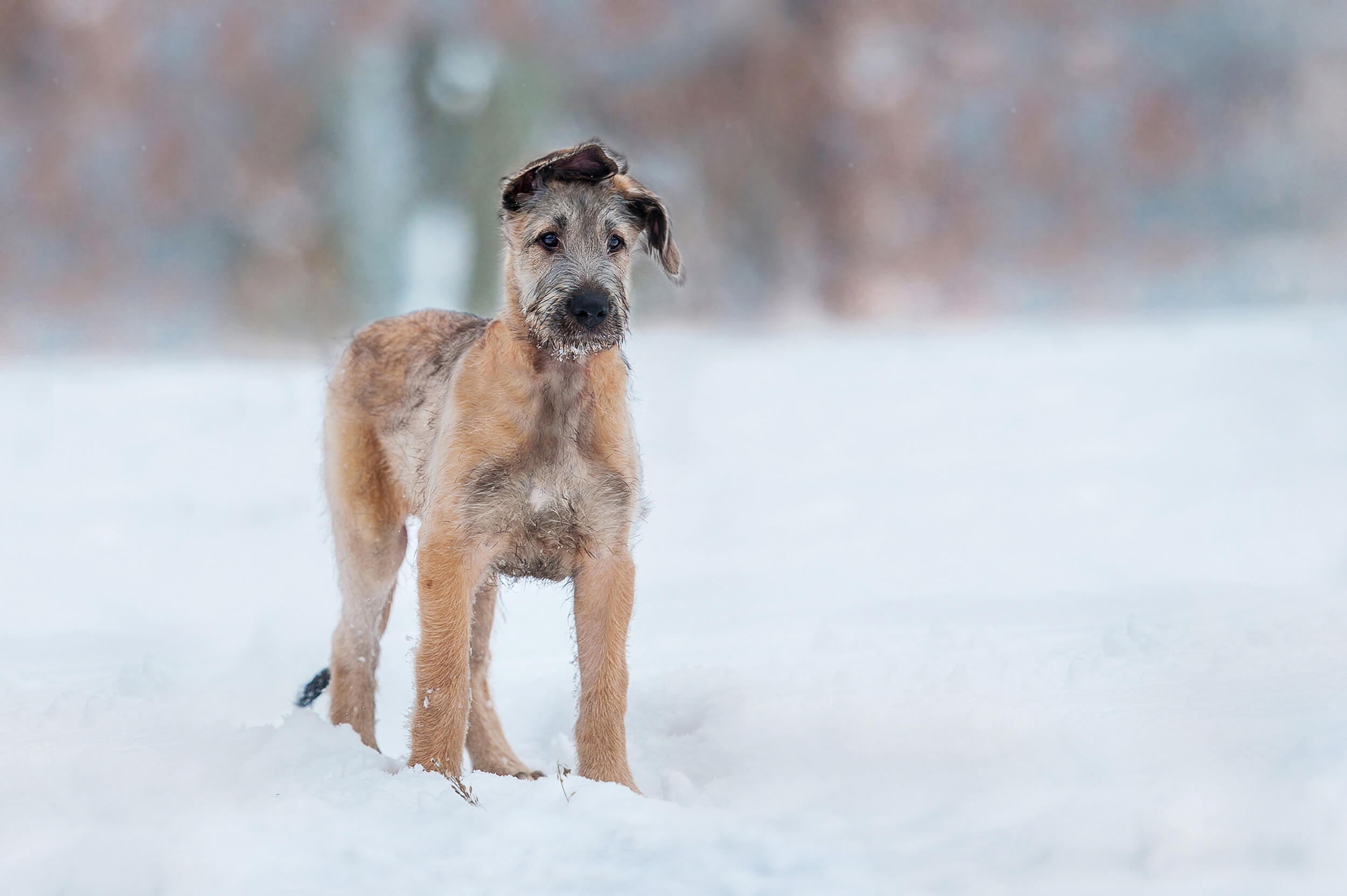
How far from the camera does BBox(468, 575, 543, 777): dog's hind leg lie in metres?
5.36

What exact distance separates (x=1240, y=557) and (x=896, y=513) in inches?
118

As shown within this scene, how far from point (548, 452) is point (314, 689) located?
87.0 inches

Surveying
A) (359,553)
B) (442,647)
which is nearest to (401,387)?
(359,553)

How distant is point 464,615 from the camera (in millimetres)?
4543

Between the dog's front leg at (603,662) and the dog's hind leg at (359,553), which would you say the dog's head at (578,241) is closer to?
the dog's front leg at (603,662)

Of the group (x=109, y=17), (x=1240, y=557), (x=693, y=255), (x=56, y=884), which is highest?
(x=109, y=17)

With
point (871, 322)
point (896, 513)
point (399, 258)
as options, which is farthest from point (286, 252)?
point (896, 513)

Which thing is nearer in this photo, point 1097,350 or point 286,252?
point 1097,350

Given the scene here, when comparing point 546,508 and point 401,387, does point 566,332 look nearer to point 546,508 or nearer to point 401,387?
point 546,508

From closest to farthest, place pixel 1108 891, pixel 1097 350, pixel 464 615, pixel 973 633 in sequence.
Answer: pixel 1108 891, pixel 464 615, pixel 973 633, pixel 1097 350

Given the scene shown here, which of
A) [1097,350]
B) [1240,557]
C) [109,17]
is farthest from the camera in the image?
[109,17]

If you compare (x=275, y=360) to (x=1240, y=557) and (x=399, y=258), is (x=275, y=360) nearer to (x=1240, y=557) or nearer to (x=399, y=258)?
(x=399, y=258)

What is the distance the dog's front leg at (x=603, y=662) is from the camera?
4.62m

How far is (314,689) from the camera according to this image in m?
5.85
